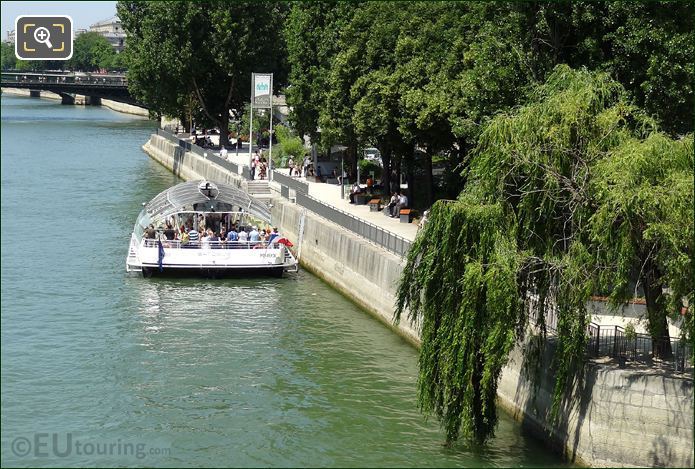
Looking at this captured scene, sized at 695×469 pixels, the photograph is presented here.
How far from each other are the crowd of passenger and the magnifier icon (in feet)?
71.2

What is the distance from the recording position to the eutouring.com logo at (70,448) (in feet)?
70.6

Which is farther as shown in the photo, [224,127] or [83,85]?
[83,85]

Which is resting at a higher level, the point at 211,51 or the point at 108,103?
the point at 211,51

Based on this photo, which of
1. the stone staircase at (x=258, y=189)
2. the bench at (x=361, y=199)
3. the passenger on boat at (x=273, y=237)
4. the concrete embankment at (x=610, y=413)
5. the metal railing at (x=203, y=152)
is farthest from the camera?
the metal railing at (x=203, y=152)

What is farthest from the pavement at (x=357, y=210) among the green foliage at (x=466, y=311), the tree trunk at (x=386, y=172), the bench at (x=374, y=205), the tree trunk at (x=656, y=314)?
the tree trunk at (x=656, y=314)

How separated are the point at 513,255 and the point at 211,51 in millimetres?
58852

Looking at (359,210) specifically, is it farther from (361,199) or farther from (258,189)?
(258,189)

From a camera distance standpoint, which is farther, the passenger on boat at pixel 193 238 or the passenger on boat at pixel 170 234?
the passenger on boat at pixel 170 234

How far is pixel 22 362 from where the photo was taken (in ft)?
90.0

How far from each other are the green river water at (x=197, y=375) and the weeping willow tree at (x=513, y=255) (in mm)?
1559

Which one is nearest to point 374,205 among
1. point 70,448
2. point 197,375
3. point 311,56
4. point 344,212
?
point 344,212

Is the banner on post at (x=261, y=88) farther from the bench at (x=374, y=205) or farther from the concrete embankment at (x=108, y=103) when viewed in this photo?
the concrete embankment at (x=108, y=103)

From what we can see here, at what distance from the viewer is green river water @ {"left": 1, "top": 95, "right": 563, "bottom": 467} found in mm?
22156

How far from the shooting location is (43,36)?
17828mm
